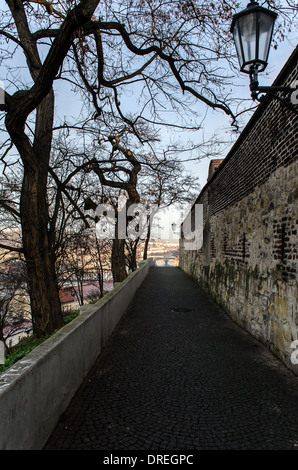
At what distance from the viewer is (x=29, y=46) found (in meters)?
6.24

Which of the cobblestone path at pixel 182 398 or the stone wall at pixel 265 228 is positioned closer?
the cobblestone path at pixel 182 398

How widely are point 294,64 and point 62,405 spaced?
4625 mm

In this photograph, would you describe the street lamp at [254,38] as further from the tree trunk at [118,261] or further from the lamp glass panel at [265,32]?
the tree trunk at [118,261]

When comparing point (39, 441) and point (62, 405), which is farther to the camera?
point (62, 405)

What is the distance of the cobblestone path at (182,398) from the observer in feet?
8.08

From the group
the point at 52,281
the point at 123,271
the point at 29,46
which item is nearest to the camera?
the point at 29,46

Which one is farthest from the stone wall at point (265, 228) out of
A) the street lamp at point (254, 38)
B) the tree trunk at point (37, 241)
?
the tree trunk at point (37, 241)

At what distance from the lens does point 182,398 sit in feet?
10.5

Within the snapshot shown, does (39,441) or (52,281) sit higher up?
(52,281)

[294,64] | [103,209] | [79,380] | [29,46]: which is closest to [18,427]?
[79,380]

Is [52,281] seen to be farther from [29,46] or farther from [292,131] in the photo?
[292,131]

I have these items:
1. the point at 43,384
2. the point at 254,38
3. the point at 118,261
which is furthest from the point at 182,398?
the point at 118,261

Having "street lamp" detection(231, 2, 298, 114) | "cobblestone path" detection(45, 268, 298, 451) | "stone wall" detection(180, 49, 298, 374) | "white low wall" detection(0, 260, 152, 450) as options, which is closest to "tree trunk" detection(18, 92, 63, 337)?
"cobblestone path" detection(45, 268, 298, 451)

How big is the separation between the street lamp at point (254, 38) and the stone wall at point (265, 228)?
2.81 feet
